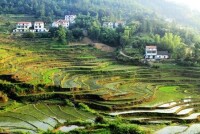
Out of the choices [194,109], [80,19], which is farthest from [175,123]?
[80,19]

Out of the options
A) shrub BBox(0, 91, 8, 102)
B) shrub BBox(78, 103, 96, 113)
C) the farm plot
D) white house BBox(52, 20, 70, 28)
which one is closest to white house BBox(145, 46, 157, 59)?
white house BBox(52, 20, 70, 28)

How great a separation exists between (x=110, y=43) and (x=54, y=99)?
20.8 m

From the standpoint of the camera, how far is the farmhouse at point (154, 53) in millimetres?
39844

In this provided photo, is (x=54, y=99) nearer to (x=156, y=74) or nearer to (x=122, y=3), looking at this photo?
(x=156, y=74)

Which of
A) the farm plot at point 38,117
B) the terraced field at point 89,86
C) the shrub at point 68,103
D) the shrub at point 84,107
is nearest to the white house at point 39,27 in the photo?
the terraced field at point 89,86

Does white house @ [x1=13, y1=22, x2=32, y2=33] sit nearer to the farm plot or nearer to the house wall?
the house wall

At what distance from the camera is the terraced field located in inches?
890

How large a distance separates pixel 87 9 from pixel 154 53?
2932 centimetres

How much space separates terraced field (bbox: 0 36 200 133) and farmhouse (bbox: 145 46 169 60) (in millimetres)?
3163

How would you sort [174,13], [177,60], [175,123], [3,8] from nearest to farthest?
1. [175,123]
2. [177,60]
3. [3,8]
4. [174,13]

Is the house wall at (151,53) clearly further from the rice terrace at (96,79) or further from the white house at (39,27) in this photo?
the white house at (39,27)

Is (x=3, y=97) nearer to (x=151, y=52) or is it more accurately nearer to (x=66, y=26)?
(x=151, y=52)

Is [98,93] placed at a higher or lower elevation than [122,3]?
lower

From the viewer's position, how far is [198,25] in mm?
74938
